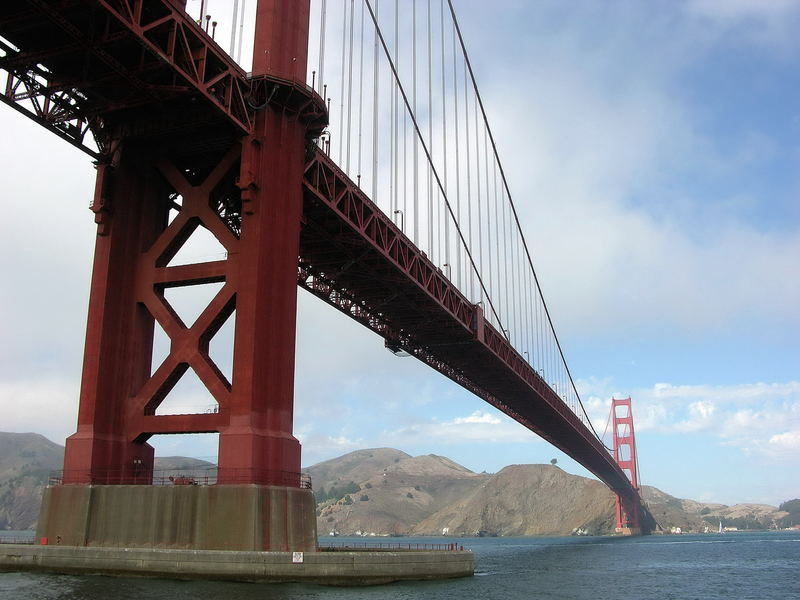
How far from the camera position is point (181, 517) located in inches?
858

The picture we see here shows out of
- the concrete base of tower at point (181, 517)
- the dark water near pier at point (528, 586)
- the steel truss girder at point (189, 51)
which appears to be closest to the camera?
the dark water near pier at point (528, 586)

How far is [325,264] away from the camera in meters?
36.1

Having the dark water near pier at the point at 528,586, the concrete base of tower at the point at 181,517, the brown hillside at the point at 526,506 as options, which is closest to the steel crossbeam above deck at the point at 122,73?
the concrete base of tower at the point at 181,517

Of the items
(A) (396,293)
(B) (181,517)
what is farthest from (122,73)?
(A) (396,293)

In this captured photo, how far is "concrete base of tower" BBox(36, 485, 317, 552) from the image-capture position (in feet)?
69.5

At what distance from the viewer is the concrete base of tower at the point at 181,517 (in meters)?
21.2

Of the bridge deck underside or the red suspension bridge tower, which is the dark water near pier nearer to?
the red suspension bridge tower

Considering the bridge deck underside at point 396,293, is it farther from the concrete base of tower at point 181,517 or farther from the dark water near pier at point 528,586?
the dark water near pier at point 528,586

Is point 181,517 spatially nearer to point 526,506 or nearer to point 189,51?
point 189,51

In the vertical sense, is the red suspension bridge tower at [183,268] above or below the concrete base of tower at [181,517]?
above

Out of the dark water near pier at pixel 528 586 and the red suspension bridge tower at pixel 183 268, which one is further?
the red suspension bridge tower at pixel 183 268

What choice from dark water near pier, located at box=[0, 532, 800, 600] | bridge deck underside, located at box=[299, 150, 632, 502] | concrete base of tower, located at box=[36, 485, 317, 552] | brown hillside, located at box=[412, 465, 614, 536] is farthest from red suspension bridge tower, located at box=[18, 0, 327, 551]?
brown hillside, located at box=[412, 465, 614, 536]

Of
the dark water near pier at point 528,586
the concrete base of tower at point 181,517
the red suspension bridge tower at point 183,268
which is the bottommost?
the dark water near pier at point 528,586

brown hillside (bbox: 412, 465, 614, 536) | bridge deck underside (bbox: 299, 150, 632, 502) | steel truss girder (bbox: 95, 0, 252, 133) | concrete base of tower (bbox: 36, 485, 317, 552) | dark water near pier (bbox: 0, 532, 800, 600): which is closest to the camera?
dark water near pier (bbox: 0, 532, 800, 600)
